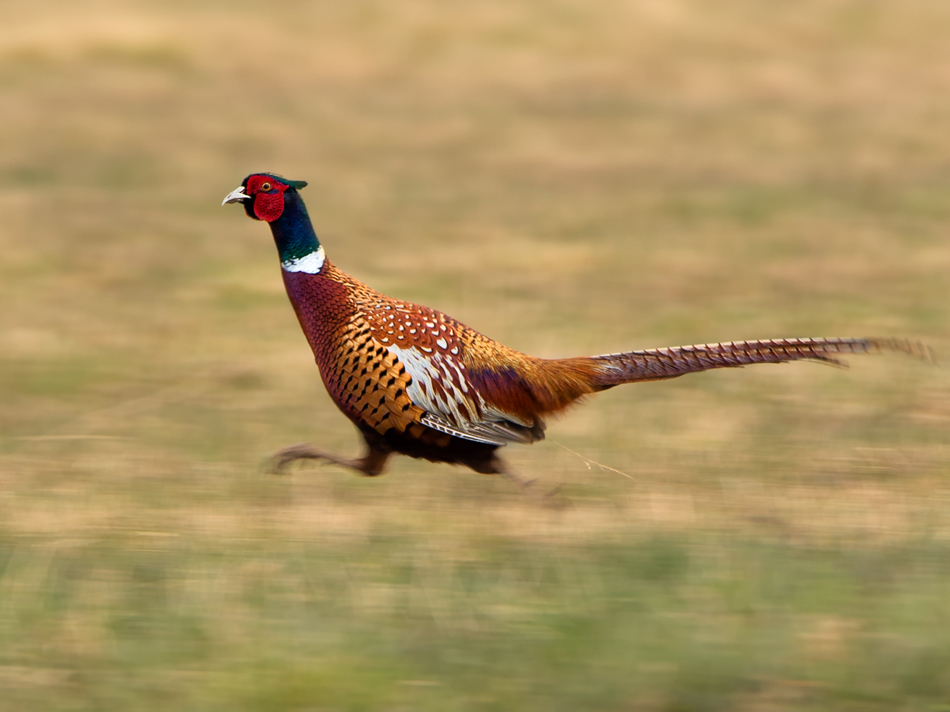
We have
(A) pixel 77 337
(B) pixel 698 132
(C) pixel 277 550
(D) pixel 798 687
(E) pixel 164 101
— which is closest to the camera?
(D) pixel 798 687

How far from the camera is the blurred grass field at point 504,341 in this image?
151 inches

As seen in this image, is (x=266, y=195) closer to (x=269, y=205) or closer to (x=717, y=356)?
(x=269, y=205)

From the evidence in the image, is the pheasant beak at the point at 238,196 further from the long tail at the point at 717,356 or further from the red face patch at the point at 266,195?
the long tail at the point at 717,356

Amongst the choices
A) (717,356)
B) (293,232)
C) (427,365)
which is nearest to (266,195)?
(293,232)

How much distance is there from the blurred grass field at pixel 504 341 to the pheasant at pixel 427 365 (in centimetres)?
29

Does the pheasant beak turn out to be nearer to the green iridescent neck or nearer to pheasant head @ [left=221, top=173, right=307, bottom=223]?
pheasant head @ [left=221, top=173, right=307, bottom=223]

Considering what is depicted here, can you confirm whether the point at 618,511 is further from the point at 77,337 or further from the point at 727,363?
the point at 77,337

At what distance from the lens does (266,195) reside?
4875mm

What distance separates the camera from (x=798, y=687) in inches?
144

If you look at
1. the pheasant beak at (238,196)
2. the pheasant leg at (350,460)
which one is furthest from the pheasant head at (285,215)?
the pheasant leg at (350,460)

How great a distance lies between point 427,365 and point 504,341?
306 centimetres

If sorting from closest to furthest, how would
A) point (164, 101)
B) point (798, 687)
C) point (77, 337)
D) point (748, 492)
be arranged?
point (798, 687) → point (748, 492) → point (77, 337) → point (164, 101)

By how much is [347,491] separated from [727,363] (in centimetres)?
147

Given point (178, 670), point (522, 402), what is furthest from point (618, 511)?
point (178, 670)
